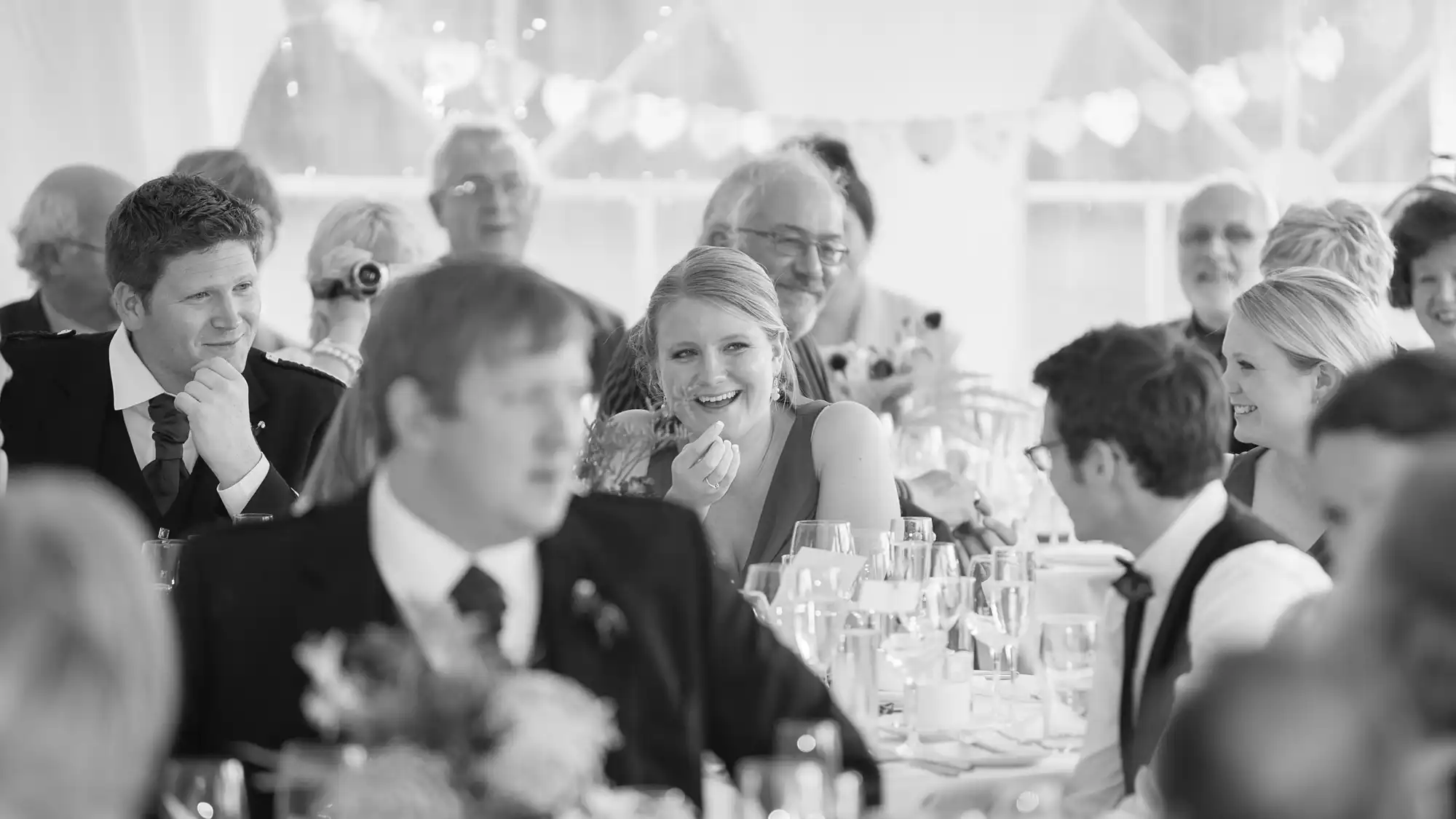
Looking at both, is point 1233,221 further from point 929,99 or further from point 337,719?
point 337,719

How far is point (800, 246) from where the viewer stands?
4.40 meters

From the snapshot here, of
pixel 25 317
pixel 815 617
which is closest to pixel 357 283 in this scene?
pixel 25 317

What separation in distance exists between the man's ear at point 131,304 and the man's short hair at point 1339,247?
2.88 metres

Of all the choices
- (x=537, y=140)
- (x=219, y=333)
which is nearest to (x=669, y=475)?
(x=219, y=333)

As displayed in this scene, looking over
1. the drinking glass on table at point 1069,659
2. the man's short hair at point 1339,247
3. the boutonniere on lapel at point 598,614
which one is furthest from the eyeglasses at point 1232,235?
the boutonniere on lapel at point 598,614

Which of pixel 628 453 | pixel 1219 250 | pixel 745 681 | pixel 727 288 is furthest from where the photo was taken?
pixel 1219 250

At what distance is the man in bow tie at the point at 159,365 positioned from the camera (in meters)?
3.38

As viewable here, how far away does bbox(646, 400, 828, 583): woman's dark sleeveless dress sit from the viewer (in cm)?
368

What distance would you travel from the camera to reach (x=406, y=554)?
6.39 feet

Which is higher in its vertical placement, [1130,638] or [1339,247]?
[1339,247]

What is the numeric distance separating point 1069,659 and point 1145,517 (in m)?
0.23

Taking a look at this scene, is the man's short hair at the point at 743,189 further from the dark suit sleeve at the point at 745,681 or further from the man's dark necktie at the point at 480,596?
the man's dark necktie at the point at 480,596

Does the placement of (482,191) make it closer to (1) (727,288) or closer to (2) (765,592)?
(1) (727,288)

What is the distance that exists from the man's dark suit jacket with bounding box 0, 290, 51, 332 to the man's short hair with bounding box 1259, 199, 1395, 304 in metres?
3.46
